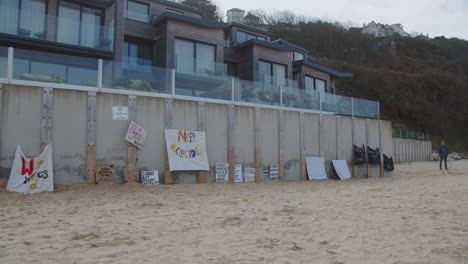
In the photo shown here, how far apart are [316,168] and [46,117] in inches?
455

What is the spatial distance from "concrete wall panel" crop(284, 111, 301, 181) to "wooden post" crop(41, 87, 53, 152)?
945cm

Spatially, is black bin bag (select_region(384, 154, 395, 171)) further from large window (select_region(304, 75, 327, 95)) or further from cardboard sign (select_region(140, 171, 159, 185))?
cardboard sign (select_region(140, 171, 159, 185))

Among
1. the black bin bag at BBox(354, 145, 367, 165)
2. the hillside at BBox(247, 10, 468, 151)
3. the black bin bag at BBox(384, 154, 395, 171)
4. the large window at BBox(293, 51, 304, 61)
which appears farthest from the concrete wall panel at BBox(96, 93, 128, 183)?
the hillside at BBox(247, 10, 468, 151)

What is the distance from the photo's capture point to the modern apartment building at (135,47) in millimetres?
11165

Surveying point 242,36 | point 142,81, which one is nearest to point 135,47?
point 242,36

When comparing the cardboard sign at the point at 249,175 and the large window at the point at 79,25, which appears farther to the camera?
the large window at the point at 79,25

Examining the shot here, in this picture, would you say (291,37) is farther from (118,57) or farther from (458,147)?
(118,57)

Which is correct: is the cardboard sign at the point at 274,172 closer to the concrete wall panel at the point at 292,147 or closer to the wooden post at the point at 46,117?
the concrete wall panel at the point at 292,147

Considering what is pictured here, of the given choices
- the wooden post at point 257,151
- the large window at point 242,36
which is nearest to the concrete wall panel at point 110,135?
the wooden post at point 257,151

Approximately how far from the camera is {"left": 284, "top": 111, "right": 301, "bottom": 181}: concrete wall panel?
1528 cm

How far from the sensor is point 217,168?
1323 cm

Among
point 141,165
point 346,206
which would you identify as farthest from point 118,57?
point 346,206

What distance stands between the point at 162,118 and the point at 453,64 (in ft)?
248

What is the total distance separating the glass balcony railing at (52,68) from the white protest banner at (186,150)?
3.30 metres
